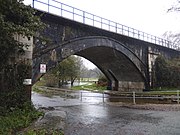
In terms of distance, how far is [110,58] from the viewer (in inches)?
1324

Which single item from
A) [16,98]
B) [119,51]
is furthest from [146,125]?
[119,51]

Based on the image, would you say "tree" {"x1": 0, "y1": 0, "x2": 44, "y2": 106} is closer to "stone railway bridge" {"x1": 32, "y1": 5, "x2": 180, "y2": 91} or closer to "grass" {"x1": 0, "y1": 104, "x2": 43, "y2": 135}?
"grass" {"x1": 0, "y1": 104, "x2": 43, "y2": 135}

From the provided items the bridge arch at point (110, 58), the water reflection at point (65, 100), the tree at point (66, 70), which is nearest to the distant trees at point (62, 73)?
the tree at point (66, 70)

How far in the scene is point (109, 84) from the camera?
4141 centimetres

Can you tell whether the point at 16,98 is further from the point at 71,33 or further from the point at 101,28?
the point at 101,28

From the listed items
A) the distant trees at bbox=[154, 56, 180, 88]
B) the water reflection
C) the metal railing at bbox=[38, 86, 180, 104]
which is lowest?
the water reflection

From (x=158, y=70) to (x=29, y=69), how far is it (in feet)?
90.2

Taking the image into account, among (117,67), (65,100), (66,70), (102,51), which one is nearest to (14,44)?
(65,100)

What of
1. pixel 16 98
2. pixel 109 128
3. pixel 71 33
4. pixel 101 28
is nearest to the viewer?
pixel 109 128

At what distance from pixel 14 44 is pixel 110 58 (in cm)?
2409

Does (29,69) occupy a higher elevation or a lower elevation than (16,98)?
higher

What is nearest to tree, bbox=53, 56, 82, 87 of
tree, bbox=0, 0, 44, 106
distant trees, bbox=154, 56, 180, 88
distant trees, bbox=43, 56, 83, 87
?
distant trees, bbox=43, 56, 83, 87

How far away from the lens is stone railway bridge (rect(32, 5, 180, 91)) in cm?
1952

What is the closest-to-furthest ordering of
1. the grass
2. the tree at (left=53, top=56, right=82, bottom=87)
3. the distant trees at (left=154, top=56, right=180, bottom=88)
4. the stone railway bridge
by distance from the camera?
the grass < the stone railway bridge < the distant trees at (left=154, top=56, right=180, bottom=88) < the tree at (left=53, top=56, right=82, bottom=87)
